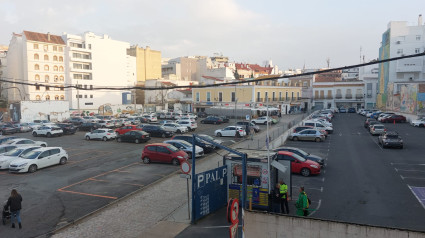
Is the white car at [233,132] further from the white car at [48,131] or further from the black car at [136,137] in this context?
the white car at [48,131]

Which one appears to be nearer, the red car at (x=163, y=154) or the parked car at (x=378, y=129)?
the red car at (x=163, y=154)

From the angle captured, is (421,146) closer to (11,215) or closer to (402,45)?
(11,215)

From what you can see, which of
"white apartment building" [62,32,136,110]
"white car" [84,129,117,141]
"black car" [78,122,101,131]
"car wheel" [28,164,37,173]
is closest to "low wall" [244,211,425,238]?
"car wheel" [28,164,37,173]

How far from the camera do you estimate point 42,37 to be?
3199 inches

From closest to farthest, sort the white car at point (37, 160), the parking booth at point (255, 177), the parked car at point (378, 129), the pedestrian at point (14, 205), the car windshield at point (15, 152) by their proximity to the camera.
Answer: the pedestrian at point (14, 205) → the parking booth at point (255, 177) → the white car at point (37, 160) → the car windshield at point (15, 152) → the parked car at point (378, 129)

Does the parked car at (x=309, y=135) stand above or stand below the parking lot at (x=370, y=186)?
above

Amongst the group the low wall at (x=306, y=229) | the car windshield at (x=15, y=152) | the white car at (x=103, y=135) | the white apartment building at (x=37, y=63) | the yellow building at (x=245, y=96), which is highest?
the white apartment building at (x=37, y=63)

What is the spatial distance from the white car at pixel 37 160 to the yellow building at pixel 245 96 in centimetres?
3905

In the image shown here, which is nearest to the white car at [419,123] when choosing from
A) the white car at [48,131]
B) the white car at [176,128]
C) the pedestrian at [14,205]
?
the white car at [176,128]

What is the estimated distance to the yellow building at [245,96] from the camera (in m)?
62.8

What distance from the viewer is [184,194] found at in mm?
15891

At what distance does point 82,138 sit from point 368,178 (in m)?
30.4

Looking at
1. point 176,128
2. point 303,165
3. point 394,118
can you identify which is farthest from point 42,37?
point 303,165

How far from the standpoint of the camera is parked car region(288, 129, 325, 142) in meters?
32.9
